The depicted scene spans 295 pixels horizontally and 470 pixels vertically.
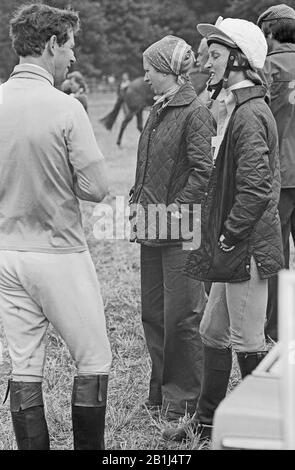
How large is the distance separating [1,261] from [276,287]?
2.45m

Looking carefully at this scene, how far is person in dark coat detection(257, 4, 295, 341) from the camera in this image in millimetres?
5008

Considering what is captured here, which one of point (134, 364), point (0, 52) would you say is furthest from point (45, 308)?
point (0, 52)

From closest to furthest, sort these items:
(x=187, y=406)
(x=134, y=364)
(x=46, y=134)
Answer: (x=46, y=134) → (x=187, y=406) → (x=134, y=364)

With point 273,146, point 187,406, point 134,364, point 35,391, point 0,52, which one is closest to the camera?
point 35,391

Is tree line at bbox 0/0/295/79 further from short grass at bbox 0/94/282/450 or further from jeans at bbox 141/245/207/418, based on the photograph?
jeans at bbox 141/245/207/418

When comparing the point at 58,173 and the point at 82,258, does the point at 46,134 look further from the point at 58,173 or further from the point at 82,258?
the point at 82,258

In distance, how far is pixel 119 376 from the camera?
15.6ft

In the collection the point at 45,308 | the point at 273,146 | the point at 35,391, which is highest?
the point at 273,146

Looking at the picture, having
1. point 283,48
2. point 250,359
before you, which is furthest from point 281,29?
point 250,359

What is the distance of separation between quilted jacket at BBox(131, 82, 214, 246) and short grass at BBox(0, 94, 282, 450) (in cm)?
82

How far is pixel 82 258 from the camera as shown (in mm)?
3215

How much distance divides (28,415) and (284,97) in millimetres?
2707

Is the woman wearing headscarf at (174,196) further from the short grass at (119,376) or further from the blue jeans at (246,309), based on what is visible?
the blue jeans at (246,309)

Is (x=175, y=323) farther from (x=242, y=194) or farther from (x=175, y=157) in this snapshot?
(x=242, y=194)
